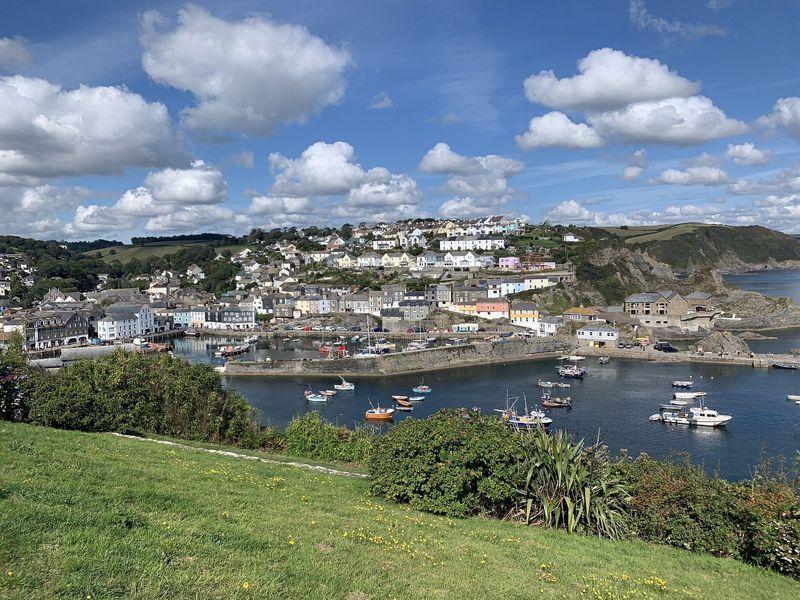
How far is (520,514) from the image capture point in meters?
8.14

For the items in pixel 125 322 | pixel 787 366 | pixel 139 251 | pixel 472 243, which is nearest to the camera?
pixel 787 366

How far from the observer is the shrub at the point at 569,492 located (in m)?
7.89

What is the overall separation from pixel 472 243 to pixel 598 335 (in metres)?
44.4

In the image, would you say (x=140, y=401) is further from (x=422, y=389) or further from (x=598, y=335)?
(x=598, y=335)

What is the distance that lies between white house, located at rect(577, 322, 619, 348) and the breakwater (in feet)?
13.7

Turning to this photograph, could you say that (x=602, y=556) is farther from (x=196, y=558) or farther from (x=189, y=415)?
(x=189, y=415)

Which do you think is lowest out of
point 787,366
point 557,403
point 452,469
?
point 557,403

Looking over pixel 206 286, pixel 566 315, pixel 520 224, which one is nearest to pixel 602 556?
pixel 566 315

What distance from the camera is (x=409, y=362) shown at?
45375mm

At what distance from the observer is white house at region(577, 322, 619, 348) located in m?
52.5

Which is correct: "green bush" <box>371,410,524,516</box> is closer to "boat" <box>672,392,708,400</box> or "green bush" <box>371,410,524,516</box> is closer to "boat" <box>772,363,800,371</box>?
"boat" <box>672,392,708,400</box>

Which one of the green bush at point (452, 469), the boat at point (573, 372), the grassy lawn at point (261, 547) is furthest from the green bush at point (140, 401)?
the boat at point (573, 372)

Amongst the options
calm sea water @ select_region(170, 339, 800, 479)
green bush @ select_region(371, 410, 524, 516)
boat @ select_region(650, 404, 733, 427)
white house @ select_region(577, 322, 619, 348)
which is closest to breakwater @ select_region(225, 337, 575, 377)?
calm sea water @ select_region(170, 339, 800, 479)

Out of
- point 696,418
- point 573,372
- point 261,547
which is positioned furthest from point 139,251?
point 261,547
